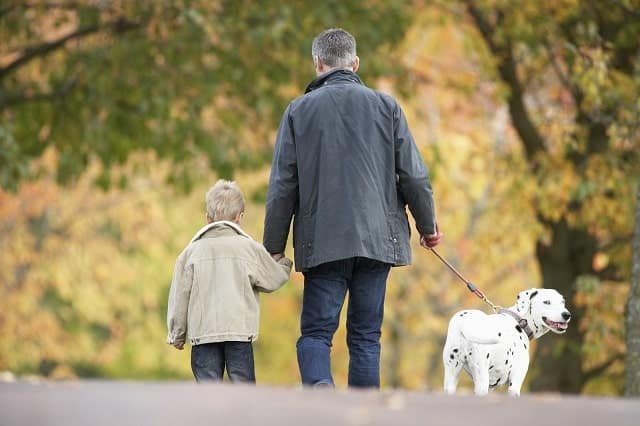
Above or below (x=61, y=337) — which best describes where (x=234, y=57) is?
above

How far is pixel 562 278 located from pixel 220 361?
7.72 meters

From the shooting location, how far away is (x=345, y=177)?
22.1 ft

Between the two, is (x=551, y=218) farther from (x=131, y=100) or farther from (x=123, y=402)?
(x=123, y=402)

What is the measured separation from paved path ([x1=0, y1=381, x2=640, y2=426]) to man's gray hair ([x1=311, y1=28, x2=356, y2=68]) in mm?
2456

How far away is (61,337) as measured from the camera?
2400 cm

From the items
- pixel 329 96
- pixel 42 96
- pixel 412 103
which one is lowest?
pixel 329 96

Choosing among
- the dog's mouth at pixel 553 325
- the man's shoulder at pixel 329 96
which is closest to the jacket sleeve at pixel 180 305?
the man's shoulder at pixel 329 96

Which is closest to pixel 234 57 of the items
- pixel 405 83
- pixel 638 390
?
pixel 405 83

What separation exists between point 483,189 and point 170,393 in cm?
1758

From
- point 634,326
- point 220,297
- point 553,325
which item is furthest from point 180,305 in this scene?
point 634,326

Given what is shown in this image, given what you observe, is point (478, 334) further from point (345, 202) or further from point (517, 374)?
point (345, 202)

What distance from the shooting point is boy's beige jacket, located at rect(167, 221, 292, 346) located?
6762mm

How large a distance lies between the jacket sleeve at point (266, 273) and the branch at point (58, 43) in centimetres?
855

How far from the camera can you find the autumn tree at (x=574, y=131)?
11414 millimetres
